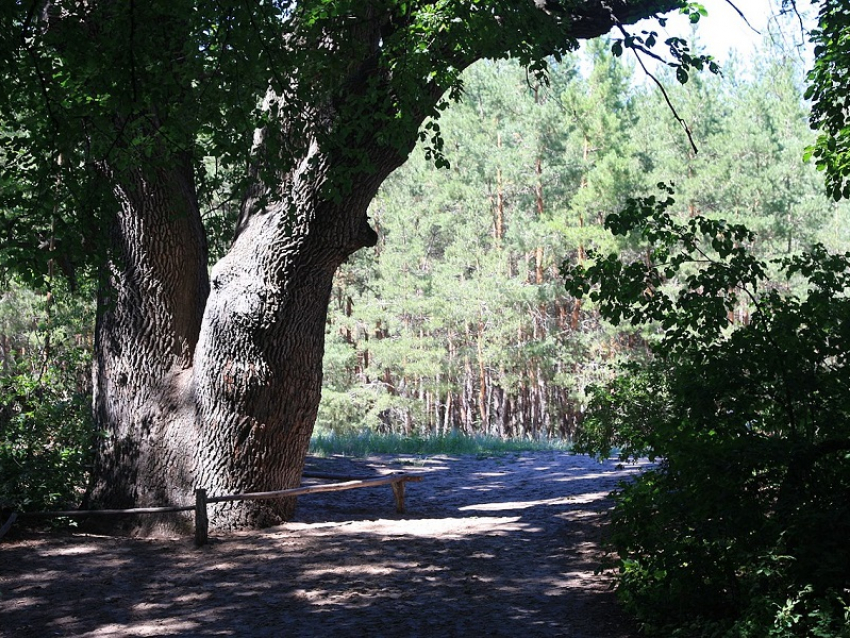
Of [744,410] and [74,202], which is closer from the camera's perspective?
[744,410]

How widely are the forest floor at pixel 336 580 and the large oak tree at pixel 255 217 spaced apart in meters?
0.91

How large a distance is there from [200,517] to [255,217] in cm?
284

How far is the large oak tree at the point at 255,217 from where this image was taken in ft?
20.4

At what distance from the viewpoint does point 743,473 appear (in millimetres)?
4750

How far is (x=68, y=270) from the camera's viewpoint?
32.3 ft

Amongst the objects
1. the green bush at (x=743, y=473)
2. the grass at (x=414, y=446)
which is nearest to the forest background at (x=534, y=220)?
the grass at (x=414, y=446)

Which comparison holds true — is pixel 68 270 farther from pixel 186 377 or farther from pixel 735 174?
pixel 735 174

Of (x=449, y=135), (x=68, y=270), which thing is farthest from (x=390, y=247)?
(x=68, y=270)

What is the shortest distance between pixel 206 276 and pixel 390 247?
79.8ft

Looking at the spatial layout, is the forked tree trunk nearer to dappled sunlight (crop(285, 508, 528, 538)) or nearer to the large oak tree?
the large oak tree

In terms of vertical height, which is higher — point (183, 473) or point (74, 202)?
point (74, 202)

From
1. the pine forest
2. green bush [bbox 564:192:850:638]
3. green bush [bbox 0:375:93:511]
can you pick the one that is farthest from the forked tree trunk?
the pine forest

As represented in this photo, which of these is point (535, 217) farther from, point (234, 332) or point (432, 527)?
point (234, 332)

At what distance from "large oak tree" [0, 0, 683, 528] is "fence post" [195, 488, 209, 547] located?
427 millimetres
